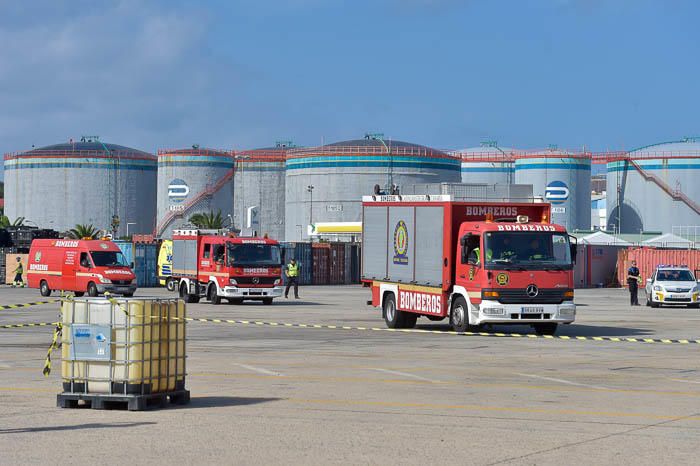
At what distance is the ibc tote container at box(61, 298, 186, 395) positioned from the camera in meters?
14.5

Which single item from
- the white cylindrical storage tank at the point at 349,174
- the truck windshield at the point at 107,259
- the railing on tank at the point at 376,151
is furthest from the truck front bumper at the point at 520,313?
the railing on tank at the point at 376,151

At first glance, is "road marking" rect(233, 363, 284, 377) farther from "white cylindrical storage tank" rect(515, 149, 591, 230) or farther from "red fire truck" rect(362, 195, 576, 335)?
"white cylindrical storage tank" rect(515, 149, 591, 230)

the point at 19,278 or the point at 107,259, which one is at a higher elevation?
the point at 107,259

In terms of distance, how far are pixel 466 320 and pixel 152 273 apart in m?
41.5

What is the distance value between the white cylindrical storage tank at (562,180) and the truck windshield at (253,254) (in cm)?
7033

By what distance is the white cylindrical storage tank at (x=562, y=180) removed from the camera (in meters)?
113

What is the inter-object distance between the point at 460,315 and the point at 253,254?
1679cm

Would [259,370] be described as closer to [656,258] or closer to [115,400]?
[115,400]

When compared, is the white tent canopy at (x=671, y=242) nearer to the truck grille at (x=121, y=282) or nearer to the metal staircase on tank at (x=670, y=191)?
the metal staircase on tank at (x=670, y=191)

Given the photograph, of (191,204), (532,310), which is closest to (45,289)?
(532,310)

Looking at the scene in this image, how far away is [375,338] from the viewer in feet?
91.2

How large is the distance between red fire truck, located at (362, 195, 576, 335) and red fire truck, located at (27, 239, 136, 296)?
774 inches

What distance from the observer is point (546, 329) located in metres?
28.9

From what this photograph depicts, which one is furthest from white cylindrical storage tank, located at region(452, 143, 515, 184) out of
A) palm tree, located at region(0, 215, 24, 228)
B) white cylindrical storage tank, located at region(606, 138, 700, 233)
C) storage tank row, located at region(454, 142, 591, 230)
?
palm tree, located at region(0, 215, 24, 228)
